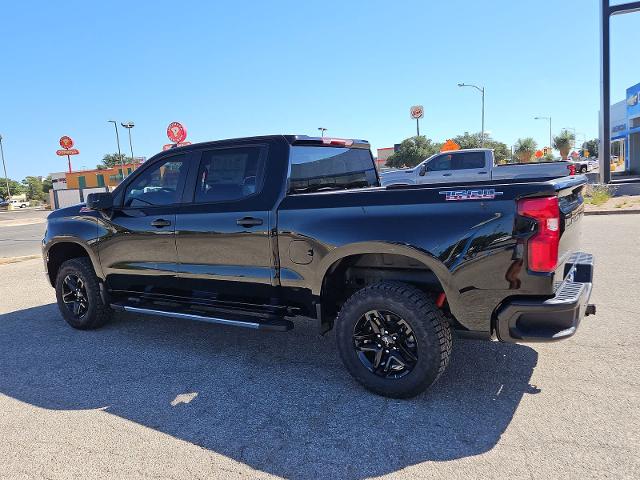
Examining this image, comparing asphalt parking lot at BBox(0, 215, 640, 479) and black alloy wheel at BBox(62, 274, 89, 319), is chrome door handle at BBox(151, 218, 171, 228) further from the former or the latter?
black alloy wheel at BBox(62, 274, 89, 319)

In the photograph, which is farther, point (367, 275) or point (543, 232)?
point (367, 275)

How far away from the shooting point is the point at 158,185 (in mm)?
4793

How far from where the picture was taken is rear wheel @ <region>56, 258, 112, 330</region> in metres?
5.32

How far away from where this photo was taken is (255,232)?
13.1ft

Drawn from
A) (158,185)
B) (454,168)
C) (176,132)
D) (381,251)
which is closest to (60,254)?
(158,185)

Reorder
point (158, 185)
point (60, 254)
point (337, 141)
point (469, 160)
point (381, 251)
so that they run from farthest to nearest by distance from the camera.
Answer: point (469, 160) < point (60, 254) < point (158, 185) < point (337, 141) < point (381, 251)

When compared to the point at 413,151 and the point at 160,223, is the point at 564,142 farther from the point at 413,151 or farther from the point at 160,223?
the point at 160,223

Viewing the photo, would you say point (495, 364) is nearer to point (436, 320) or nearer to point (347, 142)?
point (436, 320)

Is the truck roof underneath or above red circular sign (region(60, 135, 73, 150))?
underneath

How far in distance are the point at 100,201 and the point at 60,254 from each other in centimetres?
135

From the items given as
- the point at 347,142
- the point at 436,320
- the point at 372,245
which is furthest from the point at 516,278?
the point at 347,142

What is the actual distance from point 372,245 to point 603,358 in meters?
2.25

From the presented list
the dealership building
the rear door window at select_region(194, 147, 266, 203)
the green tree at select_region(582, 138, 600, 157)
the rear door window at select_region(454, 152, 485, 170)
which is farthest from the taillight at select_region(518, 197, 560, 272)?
the green tree at select_region(582, 138, 600, 157)

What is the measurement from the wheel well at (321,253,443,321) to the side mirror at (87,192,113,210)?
8.31 ft
